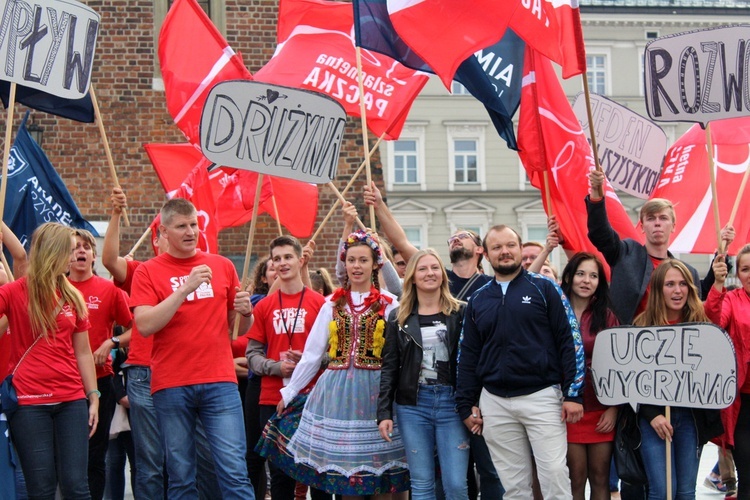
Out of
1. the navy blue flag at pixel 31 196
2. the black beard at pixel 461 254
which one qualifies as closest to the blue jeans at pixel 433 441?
the black beard at pixel 461 254

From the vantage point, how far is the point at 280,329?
285 inches

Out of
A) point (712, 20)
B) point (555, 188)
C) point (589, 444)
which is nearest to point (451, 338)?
point (589, 444)

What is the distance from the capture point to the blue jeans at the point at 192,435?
6.24 metres

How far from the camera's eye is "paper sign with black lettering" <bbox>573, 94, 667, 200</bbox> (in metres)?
9.50

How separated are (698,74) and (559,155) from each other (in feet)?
3.63

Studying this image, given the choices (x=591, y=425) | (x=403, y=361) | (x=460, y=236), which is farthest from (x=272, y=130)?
(x=591, y=425)

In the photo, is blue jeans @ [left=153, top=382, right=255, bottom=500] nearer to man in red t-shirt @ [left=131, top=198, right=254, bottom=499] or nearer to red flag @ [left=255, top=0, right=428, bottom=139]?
man in red t-shirt @ [left=131, top=198, right=254, bottom=499]

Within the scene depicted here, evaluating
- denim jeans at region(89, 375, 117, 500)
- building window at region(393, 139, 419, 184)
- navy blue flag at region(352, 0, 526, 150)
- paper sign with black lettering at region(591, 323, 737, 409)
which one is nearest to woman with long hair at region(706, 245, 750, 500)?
paper sign with black lettering at region(591, 323, 737, 409)

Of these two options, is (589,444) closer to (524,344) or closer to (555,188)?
(524,344)

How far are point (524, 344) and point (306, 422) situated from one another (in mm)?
1471

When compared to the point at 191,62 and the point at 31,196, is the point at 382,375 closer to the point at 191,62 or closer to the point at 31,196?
the point at 31,196

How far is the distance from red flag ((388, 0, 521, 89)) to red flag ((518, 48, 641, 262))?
1.04 metres

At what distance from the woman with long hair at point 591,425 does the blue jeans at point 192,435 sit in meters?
1.91

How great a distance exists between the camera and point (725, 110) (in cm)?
743
